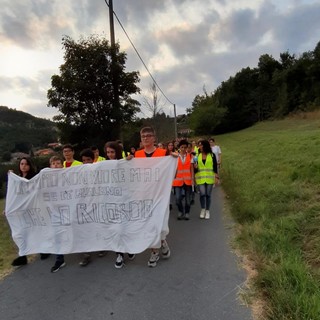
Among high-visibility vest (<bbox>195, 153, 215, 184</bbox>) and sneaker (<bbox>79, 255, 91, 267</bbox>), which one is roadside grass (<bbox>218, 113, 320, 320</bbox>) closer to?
high-visibility vest (<bbox>195, 153, 215, 184</bbox>)

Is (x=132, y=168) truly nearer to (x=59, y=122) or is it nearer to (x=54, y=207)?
(x=54, y=207)

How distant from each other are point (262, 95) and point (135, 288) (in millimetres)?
66731

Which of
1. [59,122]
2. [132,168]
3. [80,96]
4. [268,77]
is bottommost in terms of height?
[132,168]

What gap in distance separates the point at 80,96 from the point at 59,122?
2.12 meters

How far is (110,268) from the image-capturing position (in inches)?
187

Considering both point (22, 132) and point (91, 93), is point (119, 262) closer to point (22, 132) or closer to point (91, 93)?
point (91, 93)

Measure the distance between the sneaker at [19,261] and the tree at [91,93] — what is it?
12735 millimetres

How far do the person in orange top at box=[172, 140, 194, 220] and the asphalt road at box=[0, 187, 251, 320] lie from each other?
1998 millimetres

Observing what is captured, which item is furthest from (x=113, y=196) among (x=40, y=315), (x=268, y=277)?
(x=268, y=277)

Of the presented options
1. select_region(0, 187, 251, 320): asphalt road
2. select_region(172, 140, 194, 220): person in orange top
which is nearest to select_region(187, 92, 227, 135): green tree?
select_region(172, 140, 194, 220): person in orange top

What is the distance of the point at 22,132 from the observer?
55.6 meters

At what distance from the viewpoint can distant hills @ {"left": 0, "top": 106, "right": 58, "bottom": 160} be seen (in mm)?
47438

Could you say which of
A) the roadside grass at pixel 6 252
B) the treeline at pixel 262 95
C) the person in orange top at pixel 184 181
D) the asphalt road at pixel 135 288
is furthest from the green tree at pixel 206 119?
the asphalt road at pixel 135 288

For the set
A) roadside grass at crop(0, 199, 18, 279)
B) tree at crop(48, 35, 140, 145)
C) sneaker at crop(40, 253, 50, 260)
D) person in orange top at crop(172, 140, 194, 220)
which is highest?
tree at crop(48, 35, 140, 145)
